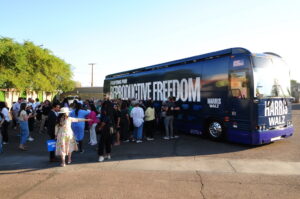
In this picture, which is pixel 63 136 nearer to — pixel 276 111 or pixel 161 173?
pixel 161 173

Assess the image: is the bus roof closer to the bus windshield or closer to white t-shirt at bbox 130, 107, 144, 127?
the bus windshield

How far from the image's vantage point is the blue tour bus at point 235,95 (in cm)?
816

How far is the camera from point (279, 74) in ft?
29.2

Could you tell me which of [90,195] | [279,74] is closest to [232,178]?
[90,195]

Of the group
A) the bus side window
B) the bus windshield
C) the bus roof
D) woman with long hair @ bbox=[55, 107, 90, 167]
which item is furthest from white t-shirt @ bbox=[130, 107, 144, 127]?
the bus windshield

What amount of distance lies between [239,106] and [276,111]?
141cm

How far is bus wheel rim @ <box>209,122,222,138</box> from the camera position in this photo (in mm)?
9445

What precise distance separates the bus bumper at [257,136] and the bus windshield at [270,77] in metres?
1.31

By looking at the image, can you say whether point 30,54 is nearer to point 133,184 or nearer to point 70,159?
point 70,159

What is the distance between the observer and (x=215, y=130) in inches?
379

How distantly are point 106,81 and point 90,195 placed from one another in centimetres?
1480

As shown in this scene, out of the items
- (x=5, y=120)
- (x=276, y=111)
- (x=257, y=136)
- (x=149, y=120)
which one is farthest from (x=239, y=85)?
(x=5, y=120)

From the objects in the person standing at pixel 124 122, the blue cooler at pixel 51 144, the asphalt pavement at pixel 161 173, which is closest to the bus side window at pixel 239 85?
the asphalt pavement at pixel 161 173

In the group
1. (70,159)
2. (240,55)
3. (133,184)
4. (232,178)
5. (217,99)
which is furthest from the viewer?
(217,99)
